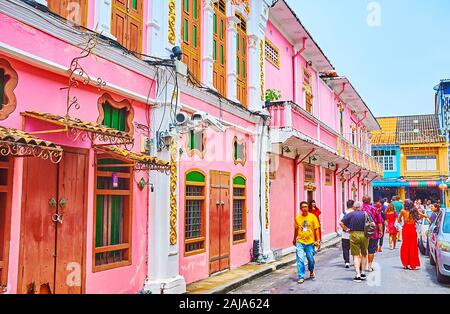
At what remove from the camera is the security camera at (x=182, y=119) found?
8.26m

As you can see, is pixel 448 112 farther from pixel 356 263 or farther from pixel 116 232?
pixel 116 232

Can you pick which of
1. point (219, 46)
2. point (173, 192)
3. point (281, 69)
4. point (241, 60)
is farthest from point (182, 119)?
point (281, 69)

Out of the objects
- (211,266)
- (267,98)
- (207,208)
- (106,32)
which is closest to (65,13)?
(106,32)

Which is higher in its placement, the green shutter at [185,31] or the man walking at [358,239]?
the green shutter at [185,31]

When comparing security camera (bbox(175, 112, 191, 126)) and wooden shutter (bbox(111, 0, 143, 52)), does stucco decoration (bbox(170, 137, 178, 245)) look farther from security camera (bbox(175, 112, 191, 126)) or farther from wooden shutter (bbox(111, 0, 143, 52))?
wooden shutter (bbox(111, 0, 143, 52))

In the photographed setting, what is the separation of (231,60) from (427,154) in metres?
34.5

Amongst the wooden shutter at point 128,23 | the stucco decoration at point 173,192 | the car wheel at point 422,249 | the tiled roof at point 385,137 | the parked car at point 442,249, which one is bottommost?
the car wheel at point 422,249

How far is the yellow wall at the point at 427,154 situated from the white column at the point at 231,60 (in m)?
33.7

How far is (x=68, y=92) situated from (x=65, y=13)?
1249 millimetres

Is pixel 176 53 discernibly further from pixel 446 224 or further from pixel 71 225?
pixel 446 224

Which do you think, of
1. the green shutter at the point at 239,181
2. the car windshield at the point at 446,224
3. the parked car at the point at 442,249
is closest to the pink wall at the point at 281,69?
the green shutter at the point at 239,181

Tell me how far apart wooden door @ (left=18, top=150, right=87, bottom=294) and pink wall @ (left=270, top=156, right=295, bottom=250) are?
26.6 ft

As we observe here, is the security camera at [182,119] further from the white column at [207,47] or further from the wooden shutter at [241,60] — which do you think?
the wooden shutter at [241,60]

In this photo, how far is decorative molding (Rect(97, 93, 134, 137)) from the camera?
7.17 m
